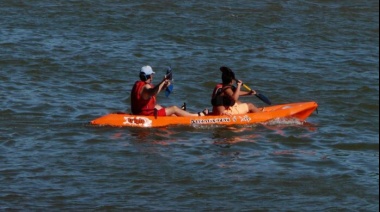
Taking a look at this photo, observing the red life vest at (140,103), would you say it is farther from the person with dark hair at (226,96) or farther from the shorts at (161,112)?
the person with dark hair at (226,96)

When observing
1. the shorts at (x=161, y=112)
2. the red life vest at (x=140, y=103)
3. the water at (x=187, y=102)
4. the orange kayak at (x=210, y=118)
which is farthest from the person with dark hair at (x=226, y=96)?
the red life vest at (x=140, y=103)

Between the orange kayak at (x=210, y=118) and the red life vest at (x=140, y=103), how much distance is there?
150mm

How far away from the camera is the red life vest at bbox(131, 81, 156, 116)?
1380 cm

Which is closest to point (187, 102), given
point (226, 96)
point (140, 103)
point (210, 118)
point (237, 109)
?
point (237, 109)

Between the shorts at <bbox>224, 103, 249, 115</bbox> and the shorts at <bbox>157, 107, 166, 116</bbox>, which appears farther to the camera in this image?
the shorts at <bbox>224, 103, 249, 115</bbox>

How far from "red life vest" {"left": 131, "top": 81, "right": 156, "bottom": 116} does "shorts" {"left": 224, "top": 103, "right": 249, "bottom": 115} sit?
1.07 meters

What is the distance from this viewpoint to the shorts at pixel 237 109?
1420 centimetres

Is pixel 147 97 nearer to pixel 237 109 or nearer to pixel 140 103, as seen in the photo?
pixel 140 103

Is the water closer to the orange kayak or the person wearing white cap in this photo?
the orange kayak

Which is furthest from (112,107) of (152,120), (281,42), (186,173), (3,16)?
(3,16)

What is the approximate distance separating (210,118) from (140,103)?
38.5 inches

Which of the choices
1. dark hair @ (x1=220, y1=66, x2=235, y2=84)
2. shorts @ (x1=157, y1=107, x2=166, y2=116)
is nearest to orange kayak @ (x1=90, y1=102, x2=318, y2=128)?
shorts @ (x1=157, y1=107, x2=166, y2=116)

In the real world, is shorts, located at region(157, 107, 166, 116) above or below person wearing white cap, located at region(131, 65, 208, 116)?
below

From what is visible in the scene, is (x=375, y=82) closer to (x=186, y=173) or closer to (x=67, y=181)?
(x=186, y=173)
